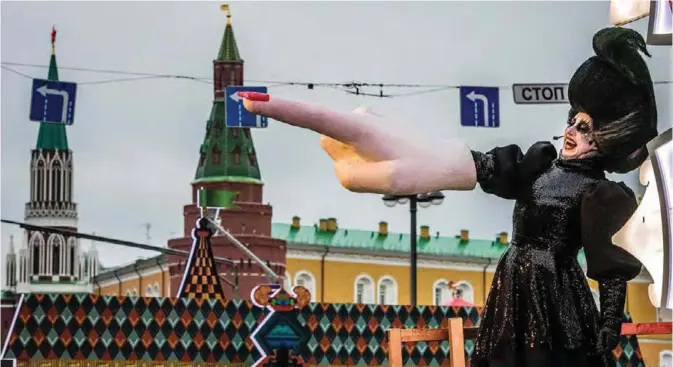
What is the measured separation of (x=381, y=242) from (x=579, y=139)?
63551 mm

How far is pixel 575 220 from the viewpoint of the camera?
520cm

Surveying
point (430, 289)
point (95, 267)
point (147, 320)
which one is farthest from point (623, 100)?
point (95, 267)

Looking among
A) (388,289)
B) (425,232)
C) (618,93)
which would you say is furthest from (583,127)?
(425,232)

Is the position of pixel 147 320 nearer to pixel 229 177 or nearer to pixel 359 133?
pixel 359 133

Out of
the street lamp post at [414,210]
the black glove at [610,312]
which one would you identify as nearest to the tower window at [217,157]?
the street lamp post at [414,210]

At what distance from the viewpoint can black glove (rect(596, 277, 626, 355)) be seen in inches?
200

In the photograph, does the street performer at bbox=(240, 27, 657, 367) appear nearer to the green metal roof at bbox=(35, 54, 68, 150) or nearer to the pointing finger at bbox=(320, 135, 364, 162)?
the pointing finger at bbox=(320, 135, 364, 162)

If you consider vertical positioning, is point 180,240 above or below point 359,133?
above

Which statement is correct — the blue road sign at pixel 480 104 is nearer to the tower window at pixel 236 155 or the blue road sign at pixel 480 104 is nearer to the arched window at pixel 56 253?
the tower window at pixel 236 155

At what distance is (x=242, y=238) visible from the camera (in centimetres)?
6222

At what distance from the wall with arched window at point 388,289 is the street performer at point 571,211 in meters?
61.5

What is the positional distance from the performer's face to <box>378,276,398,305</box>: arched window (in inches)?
2420

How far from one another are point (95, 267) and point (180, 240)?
2268 centimetres

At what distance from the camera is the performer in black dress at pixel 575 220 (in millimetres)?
5117
